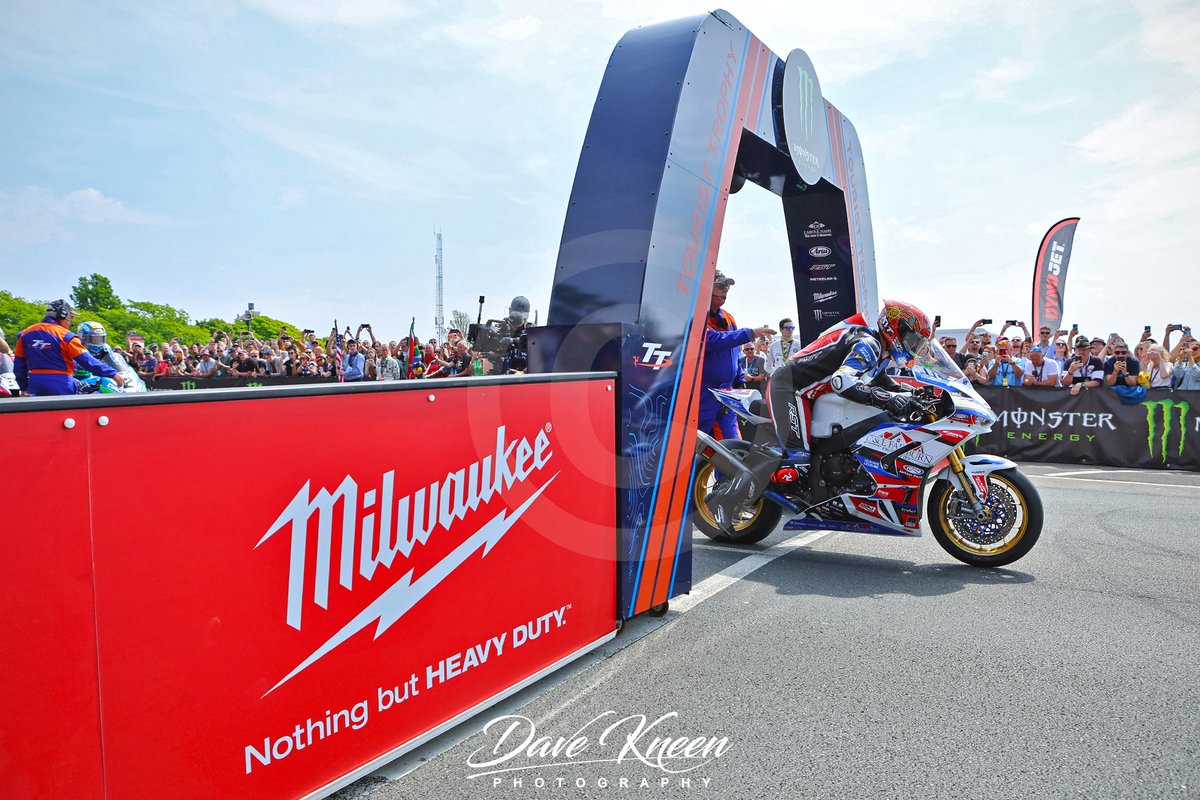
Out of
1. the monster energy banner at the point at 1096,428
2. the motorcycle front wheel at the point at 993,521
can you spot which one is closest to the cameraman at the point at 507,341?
the motorcycle front wheel at the point at 993,521

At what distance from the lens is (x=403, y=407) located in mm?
2551

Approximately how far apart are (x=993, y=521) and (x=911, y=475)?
1.96 ft

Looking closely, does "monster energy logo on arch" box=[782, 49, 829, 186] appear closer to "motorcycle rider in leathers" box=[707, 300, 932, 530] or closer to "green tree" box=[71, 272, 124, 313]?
"motorcycle rider in leathers" box=[707, 300, 932, 530]

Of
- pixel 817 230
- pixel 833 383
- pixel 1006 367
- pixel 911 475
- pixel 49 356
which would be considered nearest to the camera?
pixel 911 475

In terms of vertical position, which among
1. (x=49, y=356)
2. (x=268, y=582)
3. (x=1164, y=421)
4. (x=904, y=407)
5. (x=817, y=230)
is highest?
(x=817, y=230)

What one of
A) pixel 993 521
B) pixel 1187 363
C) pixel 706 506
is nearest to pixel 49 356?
pixel 706 506

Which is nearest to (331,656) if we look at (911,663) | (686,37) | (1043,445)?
(911,663)

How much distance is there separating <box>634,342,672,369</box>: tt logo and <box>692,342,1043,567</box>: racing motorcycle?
1815mm

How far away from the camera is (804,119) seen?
6.13m

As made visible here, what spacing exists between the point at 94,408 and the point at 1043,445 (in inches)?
487

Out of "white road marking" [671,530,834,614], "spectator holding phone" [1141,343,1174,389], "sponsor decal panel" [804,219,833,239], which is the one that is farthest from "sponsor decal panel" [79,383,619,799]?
"spectator holding phone" [1141,343,1174,389]

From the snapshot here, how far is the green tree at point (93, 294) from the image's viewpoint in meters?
81.2

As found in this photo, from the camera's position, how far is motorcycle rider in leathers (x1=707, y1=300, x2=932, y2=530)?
Answer: 5.19 m

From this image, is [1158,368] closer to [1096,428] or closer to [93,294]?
[1096,428]
